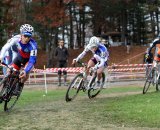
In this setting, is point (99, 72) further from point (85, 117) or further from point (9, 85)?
point (85, 117)

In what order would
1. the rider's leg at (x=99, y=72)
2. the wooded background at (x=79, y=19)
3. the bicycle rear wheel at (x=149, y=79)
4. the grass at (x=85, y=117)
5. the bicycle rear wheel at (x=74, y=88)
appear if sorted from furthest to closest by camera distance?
the wooded background at (x=79, y=19) → the bicycle rear wheel at (x=149, y=79) → the rider's leg at (x=99, y=72) → the bicycle rear wheel at (x=74, y=88) → the grass at (x=85, y=117)

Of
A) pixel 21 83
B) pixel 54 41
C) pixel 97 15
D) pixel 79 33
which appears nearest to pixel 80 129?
pixel 21 83

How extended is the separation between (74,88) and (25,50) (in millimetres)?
3058

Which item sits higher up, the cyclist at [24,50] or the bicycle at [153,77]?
the cyclist at [24,50]

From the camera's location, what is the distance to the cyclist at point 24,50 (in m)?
10.3

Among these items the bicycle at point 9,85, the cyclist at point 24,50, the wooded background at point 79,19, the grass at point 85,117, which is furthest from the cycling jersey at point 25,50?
the wooded background at point 79,19

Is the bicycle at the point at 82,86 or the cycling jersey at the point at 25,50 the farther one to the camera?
the bicycle at the point at 82,86

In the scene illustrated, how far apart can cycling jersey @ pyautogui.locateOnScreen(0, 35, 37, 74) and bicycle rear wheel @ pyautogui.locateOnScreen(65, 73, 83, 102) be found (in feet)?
8.99

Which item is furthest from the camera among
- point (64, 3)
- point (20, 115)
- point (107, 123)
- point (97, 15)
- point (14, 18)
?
point (97, 15)

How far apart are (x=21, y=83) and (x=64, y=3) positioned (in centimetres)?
3603

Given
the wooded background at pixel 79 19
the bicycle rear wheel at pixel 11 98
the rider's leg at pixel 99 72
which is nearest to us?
the bicycle rear wheel at pixel 11 98

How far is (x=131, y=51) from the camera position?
52469mm

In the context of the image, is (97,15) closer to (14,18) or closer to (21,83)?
(14,18)

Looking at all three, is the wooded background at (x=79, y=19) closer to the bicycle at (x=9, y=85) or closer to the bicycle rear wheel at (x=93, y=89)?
the bicycle rear wheel at (x=93, y=89)
